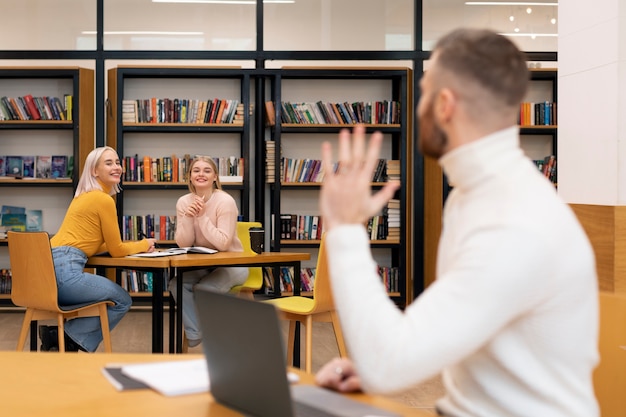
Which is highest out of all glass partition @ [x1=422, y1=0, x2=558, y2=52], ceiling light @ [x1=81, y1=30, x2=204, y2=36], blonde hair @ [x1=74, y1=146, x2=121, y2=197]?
glass partition @ [x1=422, y1=0, x2=558, y2=52]

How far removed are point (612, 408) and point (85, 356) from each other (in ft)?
5.81

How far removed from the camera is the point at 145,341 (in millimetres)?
6301

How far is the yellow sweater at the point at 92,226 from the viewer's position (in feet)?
15.3

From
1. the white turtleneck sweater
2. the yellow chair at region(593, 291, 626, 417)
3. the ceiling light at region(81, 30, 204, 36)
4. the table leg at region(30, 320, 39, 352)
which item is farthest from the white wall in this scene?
the ceiling light at region(81, 30, 204, 36)

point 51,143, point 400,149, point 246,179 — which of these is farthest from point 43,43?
point 400,149

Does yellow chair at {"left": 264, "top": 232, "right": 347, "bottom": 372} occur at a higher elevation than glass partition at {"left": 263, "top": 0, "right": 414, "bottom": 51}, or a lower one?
lower

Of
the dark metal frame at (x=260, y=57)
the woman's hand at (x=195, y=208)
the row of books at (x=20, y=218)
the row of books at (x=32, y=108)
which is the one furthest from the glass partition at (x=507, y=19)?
the row of books at (x=20, y=218)

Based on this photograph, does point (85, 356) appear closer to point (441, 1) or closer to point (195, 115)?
point (195, 115)

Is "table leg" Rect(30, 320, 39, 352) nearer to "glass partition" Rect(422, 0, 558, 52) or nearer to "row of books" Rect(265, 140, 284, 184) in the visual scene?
"row of books" Rect(265, 140, 284, 184)

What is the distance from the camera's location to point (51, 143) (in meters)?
8.01

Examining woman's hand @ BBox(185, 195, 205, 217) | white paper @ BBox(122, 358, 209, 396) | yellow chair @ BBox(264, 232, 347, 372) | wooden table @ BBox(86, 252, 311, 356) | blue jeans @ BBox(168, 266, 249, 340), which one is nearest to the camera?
white paper @ BBox(122, 358, 209, 396)

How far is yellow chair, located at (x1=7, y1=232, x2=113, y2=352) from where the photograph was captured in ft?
14.4

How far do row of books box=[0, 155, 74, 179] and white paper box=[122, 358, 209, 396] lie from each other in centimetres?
652

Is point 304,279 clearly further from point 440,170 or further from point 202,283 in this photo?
point 202,283
